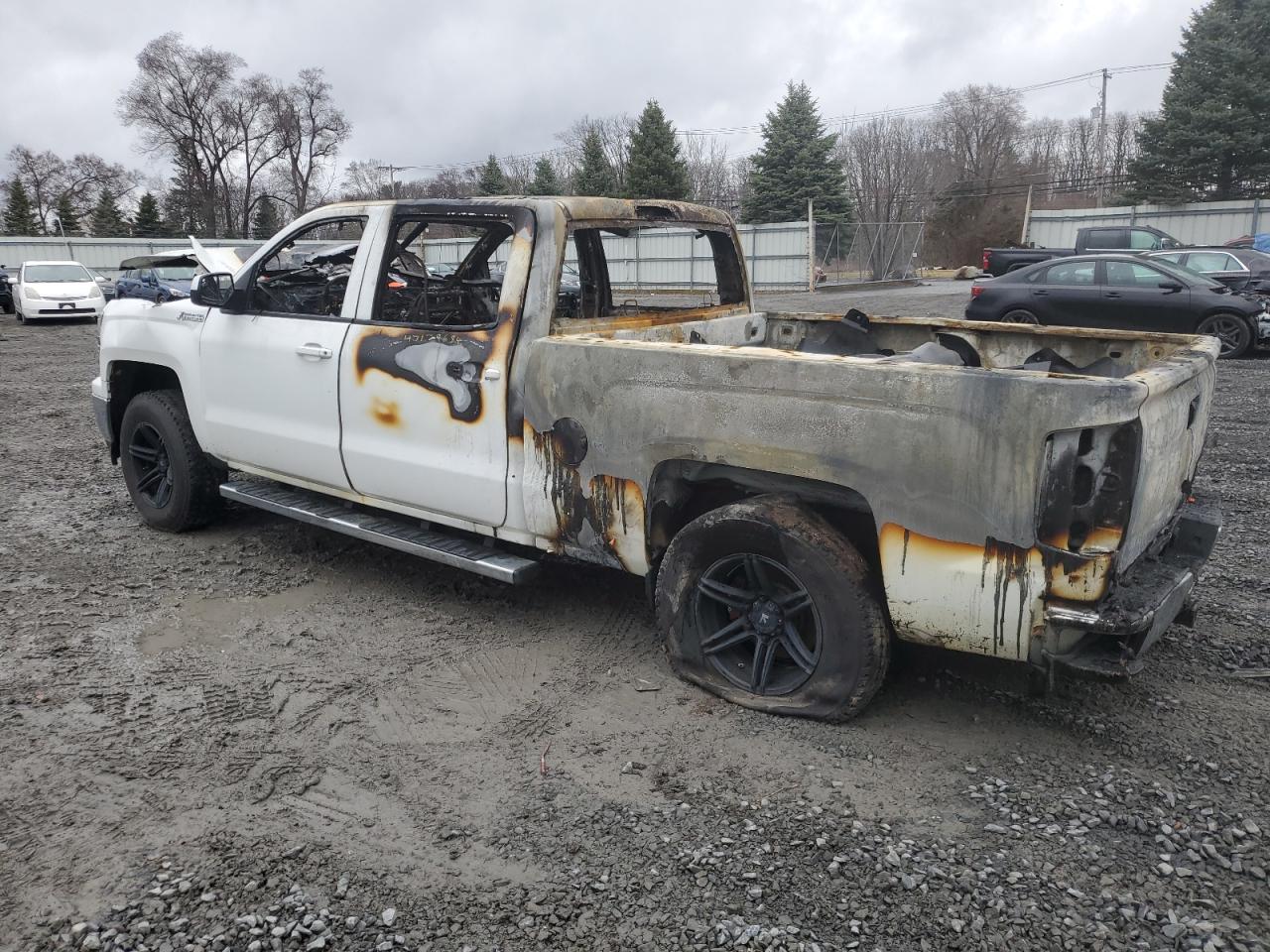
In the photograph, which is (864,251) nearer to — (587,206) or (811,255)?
(811,255)

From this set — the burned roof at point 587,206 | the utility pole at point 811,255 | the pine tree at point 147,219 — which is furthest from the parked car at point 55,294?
the pine tree at point 147,219

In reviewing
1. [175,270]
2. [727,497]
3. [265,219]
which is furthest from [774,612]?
[265,219]

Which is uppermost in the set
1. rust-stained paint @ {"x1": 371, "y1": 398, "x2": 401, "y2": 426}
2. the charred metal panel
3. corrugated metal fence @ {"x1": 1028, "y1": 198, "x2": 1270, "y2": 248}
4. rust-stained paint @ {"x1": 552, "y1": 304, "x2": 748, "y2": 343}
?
corrugated metal fence @ {"x1": 1028, "y1": 198, "x2": 1270, "y2": 248}

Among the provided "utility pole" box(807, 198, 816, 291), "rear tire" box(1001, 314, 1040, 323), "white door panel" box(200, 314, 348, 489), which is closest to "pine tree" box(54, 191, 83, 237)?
"utility pole" box(807, 198, 816, 291)

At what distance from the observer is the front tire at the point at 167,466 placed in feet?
18.3

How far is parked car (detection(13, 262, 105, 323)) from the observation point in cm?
2244

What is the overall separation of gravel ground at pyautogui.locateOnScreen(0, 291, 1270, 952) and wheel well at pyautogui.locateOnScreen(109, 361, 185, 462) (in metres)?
1.51

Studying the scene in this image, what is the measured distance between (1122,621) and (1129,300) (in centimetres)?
1235

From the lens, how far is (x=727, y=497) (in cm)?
392

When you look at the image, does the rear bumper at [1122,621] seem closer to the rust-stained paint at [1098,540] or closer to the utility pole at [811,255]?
the rust-stained paint at [1098,540]

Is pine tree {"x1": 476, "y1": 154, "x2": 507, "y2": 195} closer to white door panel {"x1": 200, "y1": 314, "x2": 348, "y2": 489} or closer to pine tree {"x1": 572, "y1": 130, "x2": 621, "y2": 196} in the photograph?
pine tree {"x1": 572, "y1": 130, "x2": 621, "y2": 196}

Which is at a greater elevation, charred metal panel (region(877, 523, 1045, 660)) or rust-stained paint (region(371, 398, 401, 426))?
rust-stained paint (region(371, 398, 401, 426))

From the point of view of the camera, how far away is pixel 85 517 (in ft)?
20.3

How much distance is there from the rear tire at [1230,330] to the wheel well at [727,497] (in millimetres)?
12133
